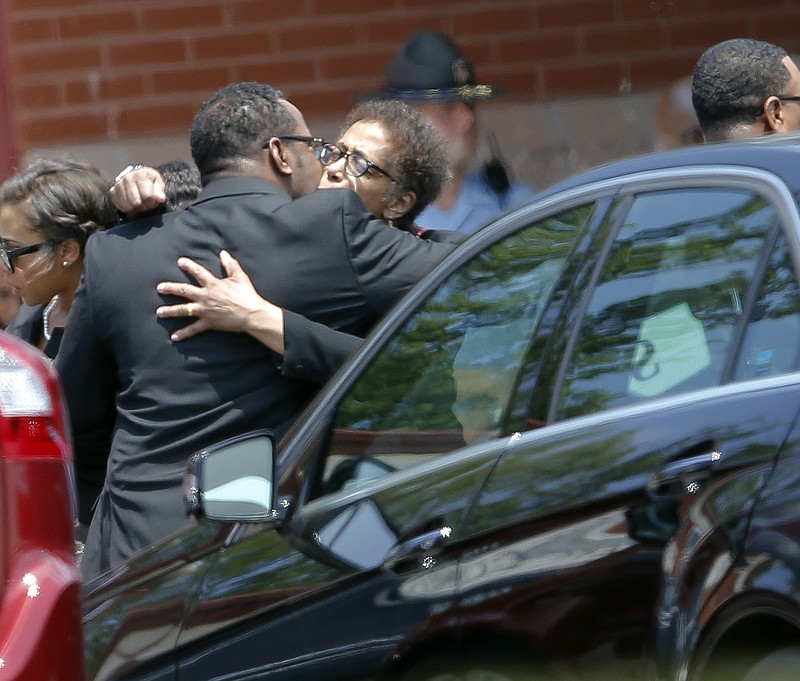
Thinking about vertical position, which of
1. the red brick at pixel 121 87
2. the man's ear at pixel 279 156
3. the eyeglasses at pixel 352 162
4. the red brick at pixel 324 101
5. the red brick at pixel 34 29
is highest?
the red brick at pixel 34 29

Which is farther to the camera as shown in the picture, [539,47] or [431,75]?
[539,47]

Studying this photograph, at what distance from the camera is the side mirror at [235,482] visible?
9.98 feet

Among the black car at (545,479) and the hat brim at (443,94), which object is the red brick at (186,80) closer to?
the hat brim at (443,94)

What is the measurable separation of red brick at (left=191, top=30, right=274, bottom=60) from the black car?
13.8ft

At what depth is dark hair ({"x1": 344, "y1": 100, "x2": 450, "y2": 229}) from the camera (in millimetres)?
4477

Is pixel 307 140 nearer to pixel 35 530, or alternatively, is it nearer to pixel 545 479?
pixel 35 530

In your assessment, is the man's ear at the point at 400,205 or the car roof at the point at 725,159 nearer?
the car roof at the point at 725,159

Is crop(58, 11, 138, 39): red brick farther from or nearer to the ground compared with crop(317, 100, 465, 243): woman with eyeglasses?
farther from the ground

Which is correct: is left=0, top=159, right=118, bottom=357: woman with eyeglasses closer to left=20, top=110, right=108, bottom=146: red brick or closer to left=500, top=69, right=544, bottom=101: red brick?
left=20, top=110, right=108, bottom=146: red brick

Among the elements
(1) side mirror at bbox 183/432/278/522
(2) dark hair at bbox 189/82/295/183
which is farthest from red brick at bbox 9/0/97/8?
(1) side mirror at bbox 183/432/278/522

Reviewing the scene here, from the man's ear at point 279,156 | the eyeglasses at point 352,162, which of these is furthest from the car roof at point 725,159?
the eyeglasses at point 352,162

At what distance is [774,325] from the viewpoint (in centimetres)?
238

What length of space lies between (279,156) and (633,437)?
6.40 feet

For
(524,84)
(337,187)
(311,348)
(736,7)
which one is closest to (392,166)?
(337,187)
